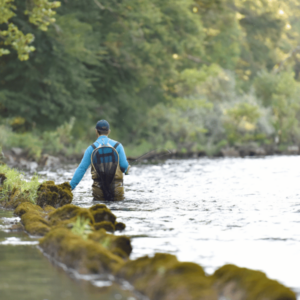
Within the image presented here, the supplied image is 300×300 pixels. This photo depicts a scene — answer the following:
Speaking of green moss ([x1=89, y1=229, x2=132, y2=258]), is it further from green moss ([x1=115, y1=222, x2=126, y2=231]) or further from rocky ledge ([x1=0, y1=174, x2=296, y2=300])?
green moss ([x1=115, y1=222, x2=126, y2=231])

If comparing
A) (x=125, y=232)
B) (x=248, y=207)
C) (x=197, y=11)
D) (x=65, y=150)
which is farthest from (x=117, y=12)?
(x=125, y=232)

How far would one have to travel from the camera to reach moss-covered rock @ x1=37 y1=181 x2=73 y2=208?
41.4 feet

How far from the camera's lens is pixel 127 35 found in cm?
4053

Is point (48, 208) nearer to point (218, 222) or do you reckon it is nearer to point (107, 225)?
point (107, 225)

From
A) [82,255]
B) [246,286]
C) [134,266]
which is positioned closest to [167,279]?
[246,286]

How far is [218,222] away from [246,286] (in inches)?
209

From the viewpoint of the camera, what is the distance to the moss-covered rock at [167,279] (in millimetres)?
5543

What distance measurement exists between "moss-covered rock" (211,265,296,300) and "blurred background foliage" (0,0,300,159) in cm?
1917

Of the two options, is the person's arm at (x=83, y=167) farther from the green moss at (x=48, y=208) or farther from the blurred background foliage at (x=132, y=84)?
the blurred background foliage at (x=132, y=84)

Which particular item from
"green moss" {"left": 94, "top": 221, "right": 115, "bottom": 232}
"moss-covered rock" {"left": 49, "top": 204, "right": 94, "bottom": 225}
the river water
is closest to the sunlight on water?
the river water

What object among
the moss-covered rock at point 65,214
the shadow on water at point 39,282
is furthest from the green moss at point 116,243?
the moss-covered rock at point 65,214

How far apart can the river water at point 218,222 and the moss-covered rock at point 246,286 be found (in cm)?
85

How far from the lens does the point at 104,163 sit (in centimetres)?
1295

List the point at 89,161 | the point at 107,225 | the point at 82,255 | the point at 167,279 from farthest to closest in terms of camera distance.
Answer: the point at 89,161, the point at 107,225, the point at 82,255, the point at 167,279
